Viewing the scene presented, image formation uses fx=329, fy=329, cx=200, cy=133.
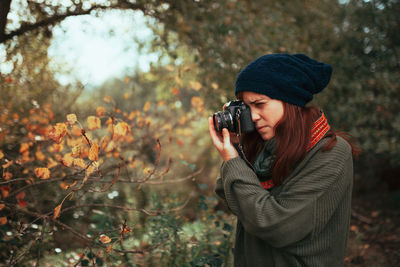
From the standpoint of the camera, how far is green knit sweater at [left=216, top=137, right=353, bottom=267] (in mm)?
1267

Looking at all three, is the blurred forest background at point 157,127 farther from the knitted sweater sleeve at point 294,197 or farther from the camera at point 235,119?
the knitted sweater sleeve at point 294,197

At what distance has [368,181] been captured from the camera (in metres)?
5.75

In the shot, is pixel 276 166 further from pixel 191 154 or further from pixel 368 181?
pixel 191 154

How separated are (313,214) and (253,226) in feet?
0.79

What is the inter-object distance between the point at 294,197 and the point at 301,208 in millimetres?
57

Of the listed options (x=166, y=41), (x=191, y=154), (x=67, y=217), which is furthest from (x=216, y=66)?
(x=191, y=154)

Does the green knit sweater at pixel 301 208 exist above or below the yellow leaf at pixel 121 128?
below

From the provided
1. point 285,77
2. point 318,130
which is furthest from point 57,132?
point 318,130

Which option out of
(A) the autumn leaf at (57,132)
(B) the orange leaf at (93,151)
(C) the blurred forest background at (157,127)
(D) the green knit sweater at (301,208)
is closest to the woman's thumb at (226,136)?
(D) the green knit sweater at (301,208)

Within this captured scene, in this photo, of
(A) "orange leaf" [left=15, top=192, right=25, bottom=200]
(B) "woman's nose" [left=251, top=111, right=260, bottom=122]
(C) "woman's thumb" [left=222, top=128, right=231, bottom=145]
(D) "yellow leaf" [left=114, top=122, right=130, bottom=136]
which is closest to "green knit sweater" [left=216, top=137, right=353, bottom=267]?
(C) "woman's thumb" [left=222, top=128, right=231, bottom=145]

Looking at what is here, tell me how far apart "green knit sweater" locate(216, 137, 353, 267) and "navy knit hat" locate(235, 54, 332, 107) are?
0.25 meters

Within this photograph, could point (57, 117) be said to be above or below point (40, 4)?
below

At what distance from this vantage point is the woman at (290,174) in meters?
1.29

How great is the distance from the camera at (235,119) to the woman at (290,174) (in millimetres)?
33
